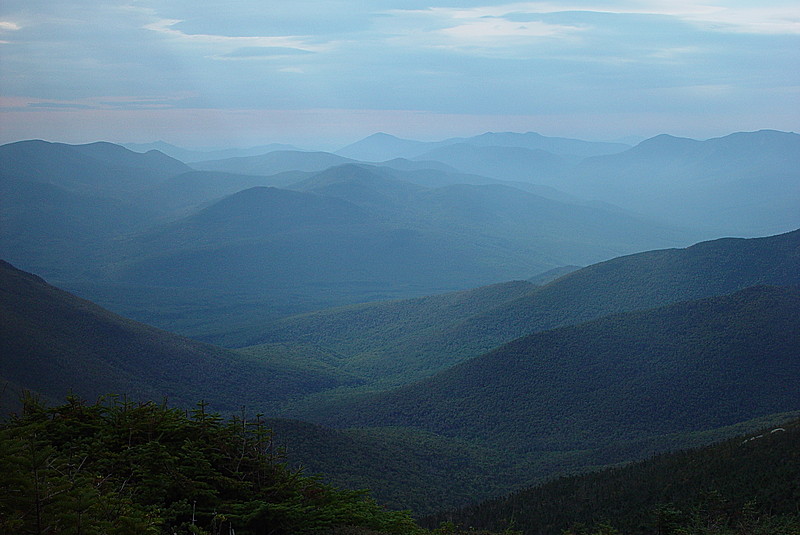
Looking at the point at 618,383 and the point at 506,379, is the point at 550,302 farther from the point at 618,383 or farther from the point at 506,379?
the point at 618,383

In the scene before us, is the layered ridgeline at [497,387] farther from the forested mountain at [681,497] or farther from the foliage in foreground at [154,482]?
the foliage in foreground at [154,482]

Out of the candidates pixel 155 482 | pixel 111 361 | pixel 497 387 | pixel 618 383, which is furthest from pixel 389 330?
pixel 155 482

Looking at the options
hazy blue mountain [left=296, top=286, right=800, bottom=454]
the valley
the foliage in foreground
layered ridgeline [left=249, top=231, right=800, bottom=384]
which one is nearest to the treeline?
the foliage in foreground

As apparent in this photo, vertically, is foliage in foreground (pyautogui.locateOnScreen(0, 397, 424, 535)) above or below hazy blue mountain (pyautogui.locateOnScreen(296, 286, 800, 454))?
above

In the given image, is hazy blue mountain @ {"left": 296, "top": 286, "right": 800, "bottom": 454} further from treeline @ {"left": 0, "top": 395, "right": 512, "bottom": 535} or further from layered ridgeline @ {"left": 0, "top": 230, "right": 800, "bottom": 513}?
treeline @ {"left": 0, "top": 395, "right": 512, "bottom": 535}

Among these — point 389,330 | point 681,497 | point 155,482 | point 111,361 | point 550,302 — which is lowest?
point 389,330

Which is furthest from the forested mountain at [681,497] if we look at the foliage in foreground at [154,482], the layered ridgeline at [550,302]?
the layered ridgeline at [550,302]
